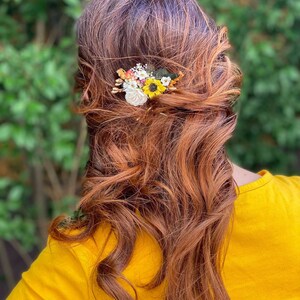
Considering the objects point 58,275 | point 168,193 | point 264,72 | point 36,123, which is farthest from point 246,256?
point 264,72

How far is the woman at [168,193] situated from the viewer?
1562 millimetres

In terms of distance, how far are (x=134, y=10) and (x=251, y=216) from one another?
0.49 metres

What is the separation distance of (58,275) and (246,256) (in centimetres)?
39

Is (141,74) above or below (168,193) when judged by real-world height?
above

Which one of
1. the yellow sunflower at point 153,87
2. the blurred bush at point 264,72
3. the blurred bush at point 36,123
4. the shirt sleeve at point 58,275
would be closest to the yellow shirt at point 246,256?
the shirt sleeve at point 58,275

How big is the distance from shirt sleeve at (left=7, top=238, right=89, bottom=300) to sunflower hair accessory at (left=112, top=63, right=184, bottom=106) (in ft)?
1.11

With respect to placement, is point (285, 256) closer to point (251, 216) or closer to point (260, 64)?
point (251, 216)

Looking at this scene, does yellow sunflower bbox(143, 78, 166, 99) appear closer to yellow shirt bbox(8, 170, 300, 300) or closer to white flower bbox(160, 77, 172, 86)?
white flower bbox(160, 77, 172, 86)

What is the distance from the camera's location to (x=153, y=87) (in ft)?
5.16

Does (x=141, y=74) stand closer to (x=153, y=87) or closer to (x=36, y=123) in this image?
(x=153, y=87)

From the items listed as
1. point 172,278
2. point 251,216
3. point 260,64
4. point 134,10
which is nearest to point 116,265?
point 172,278

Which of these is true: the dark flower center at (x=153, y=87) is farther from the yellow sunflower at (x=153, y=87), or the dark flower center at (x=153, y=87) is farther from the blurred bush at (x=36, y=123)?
the blurred bush at (x=36, y=123)

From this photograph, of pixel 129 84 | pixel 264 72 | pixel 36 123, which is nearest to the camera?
pixel 129 84

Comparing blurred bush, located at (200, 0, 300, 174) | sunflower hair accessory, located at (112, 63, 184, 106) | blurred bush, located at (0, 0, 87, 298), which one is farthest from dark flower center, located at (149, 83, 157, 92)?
blurred bush, located at (200, 0, 300, 174)
